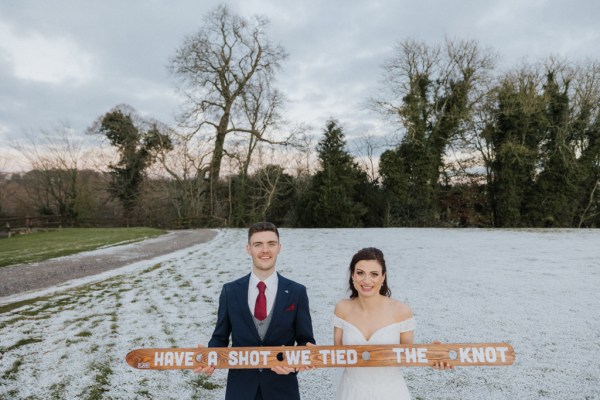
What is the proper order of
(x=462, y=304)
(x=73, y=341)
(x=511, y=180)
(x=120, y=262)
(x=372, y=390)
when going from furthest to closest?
(x=511, y=180)
(x=120, y=262)
(x=462, y=304)
(x=73, y=341)
(x=372, y=390)

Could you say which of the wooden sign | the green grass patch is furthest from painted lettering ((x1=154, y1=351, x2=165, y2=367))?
the green grass patch

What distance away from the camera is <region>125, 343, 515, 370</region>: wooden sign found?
6.22 feet

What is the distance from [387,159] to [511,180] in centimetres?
741

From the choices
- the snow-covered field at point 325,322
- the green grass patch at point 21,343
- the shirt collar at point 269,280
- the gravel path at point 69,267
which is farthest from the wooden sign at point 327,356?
the gravel path at point 69,267

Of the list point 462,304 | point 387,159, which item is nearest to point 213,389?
point 462,304

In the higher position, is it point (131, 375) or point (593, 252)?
point (593, 252)

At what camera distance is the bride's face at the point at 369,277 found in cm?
204

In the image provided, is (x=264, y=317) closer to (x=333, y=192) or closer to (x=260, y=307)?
(x=260, y=307)

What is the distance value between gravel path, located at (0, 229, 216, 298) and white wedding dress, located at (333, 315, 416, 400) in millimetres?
8137

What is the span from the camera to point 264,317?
2.02 m

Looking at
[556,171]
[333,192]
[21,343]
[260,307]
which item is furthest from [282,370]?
[556,171]

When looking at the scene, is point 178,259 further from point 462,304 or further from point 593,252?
point 593,252

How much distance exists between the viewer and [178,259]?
11273 millimetres

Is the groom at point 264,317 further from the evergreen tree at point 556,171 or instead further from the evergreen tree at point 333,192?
the evergreen tree at point 556,171
